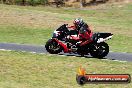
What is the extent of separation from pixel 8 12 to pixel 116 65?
2663 centimetres

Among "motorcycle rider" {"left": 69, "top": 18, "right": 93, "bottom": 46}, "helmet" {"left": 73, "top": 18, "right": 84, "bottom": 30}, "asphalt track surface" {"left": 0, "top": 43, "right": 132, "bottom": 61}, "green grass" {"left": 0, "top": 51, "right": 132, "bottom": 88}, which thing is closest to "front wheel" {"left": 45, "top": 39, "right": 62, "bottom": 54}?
"asphalt track surface" {"left": 0, "top": 43, "right": 132, "bottom": 61}

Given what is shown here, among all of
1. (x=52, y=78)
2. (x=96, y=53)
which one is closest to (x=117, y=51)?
(x=96, y=53)

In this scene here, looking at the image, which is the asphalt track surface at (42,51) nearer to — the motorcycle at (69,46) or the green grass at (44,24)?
the motorcycle at (69,46)

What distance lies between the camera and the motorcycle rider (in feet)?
66.9

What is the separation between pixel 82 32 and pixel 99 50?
123cm

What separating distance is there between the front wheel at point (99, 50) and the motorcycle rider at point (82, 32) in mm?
437

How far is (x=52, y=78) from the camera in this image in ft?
50.1

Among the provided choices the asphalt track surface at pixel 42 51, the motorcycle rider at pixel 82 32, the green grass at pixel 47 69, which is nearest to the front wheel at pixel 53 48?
the asphalt track surface at pixel 42 51

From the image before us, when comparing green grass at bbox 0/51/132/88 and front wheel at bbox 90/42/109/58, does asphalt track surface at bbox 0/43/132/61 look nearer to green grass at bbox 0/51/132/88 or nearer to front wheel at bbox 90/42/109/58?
front wheel at bbox 90/42/109/58

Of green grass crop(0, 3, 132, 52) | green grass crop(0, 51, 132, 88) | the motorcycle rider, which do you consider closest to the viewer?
green grass crop(0, 51, 132, 88)

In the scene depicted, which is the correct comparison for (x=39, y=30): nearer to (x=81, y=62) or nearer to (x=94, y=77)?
(x=81, y=62)

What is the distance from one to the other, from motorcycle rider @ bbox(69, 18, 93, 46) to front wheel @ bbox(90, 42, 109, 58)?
1.44 feet

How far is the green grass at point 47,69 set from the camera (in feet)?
47.5

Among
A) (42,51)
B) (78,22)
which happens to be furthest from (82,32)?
(42,51)
